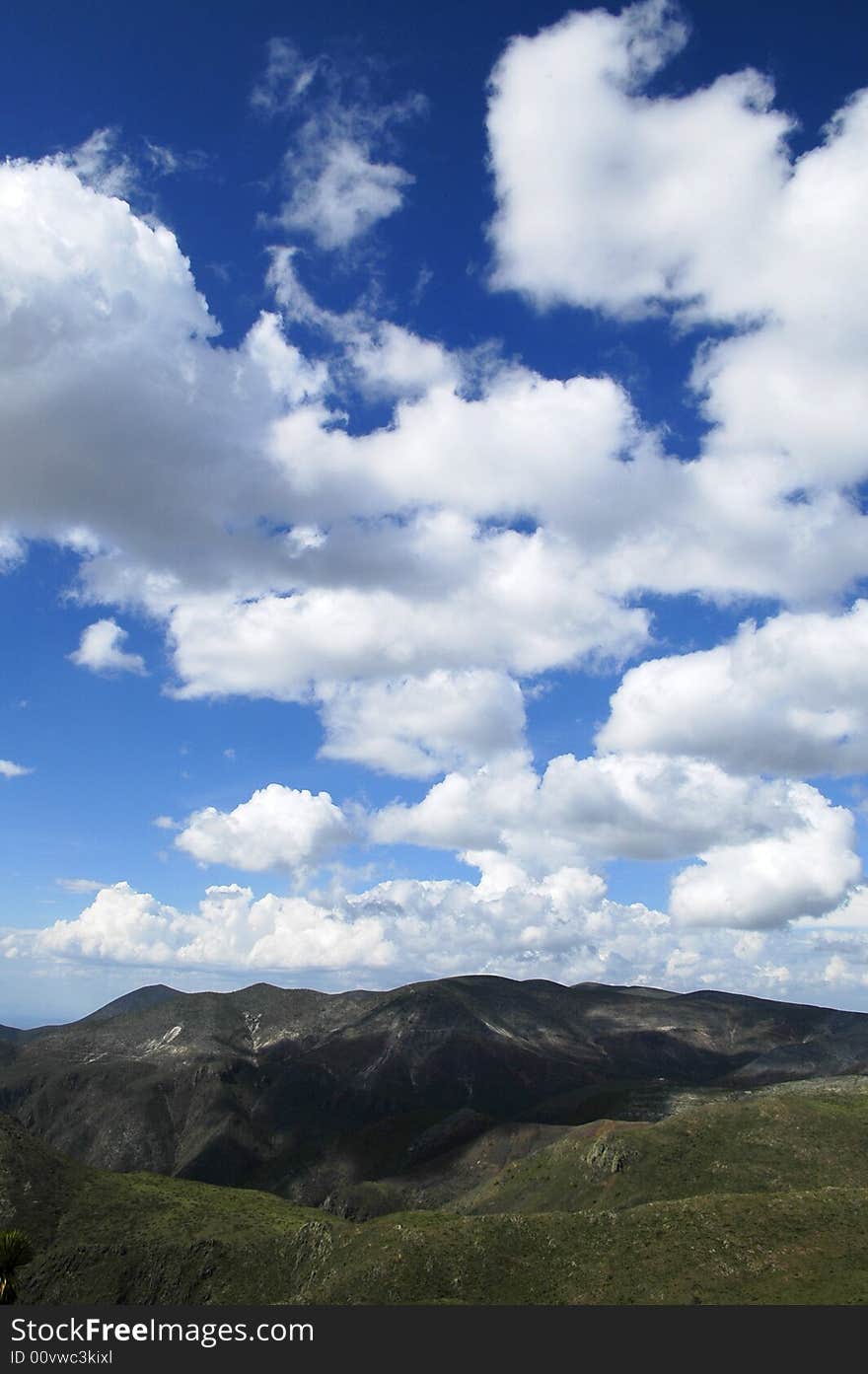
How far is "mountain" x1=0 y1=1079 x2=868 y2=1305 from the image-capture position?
253ft

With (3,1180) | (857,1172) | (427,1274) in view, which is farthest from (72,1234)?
(857,1172)

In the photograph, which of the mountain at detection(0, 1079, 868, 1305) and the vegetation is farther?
the mountain at detection(0, 1079, 868, 1305)

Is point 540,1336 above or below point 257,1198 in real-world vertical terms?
above

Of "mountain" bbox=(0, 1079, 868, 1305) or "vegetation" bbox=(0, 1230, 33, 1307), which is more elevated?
"vegetation" bbox=(0, 1230, 33, 1307)

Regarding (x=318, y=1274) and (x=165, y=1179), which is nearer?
(x=318, y=1274)

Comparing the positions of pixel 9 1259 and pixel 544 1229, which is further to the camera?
pixel 544 1229

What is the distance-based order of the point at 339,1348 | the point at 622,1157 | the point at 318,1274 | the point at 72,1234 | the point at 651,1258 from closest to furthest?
the point at 339,1348 < the point at 651,1258 < the point at 318,1274 < the point at 72,1234 < the point at 622,1157

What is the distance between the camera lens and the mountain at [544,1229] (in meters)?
77.1

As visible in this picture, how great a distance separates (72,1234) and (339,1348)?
74.0 metres

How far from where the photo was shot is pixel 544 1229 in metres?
89.1

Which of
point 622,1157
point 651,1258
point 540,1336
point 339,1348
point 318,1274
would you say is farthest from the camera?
point 622,1157

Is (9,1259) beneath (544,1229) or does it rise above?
above

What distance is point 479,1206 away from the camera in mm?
138125

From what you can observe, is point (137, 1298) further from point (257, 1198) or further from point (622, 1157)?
point (622, 1157)
